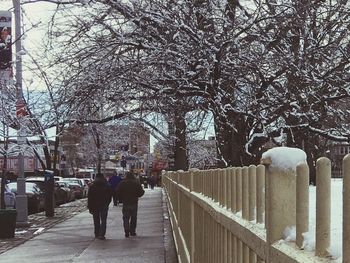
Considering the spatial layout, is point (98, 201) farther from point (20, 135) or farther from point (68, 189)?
point (68, 189)

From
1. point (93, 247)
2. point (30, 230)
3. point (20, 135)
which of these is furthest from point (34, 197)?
point (93, 247)

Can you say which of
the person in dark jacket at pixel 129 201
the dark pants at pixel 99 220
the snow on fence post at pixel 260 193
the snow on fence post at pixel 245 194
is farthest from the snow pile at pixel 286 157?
the person in dark jacket at pixel 129 201

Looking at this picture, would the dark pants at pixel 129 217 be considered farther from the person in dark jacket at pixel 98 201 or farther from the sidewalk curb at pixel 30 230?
the sidewalk curb at pixel 30 230

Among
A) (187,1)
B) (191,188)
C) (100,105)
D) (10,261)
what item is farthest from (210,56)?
(10,261)

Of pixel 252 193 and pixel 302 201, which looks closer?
pixel 302 201

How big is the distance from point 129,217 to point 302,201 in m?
12.8

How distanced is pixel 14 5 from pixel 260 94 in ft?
18.7

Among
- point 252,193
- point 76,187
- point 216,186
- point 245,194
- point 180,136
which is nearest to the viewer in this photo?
point 252,193

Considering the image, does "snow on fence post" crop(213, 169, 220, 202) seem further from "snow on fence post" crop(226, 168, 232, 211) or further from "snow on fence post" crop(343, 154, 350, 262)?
"snow on fence post" crop(343, 154, 350, 262)

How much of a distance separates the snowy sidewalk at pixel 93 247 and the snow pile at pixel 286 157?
26.0ft

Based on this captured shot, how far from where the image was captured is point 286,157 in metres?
1.93

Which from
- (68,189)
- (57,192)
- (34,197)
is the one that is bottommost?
(68,189)

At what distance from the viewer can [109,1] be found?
10195 mm

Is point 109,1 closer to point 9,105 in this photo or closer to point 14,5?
point 14,5
